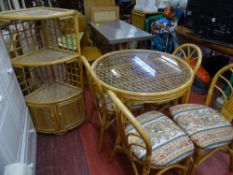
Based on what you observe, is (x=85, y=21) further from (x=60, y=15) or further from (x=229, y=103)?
(x=229, y=103)

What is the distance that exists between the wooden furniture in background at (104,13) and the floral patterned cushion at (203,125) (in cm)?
191

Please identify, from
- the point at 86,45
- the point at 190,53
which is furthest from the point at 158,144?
the point at 86,45

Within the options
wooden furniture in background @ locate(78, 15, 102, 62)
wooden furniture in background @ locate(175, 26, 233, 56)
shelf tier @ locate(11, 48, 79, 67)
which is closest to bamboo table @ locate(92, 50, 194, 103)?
shelf tier @ locate(11, 48, 79, 67)

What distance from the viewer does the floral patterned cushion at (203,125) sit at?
107cm

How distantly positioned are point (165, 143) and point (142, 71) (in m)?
0.60

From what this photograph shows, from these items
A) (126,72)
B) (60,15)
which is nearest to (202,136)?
(126,72)

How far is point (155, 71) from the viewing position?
1408 millimetres

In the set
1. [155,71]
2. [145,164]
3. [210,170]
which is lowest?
[210,170]

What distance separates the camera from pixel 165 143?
3.35 feet

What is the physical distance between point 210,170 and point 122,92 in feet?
3.13

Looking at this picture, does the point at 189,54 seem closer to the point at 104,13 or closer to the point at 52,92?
the point at 52,92

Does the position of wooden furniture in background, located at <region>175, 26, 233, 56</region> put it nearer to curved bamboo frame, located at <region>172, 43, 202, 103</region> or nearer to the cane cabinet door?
curved bamboo frame, located at <region>172, 43, 202, 103</region>

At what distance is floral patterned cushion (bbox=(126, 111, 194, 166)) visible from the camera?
A: 972 mm

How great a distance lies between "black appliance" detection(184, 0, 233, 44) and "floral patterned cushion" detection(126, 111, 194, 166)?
1119 millimetres
